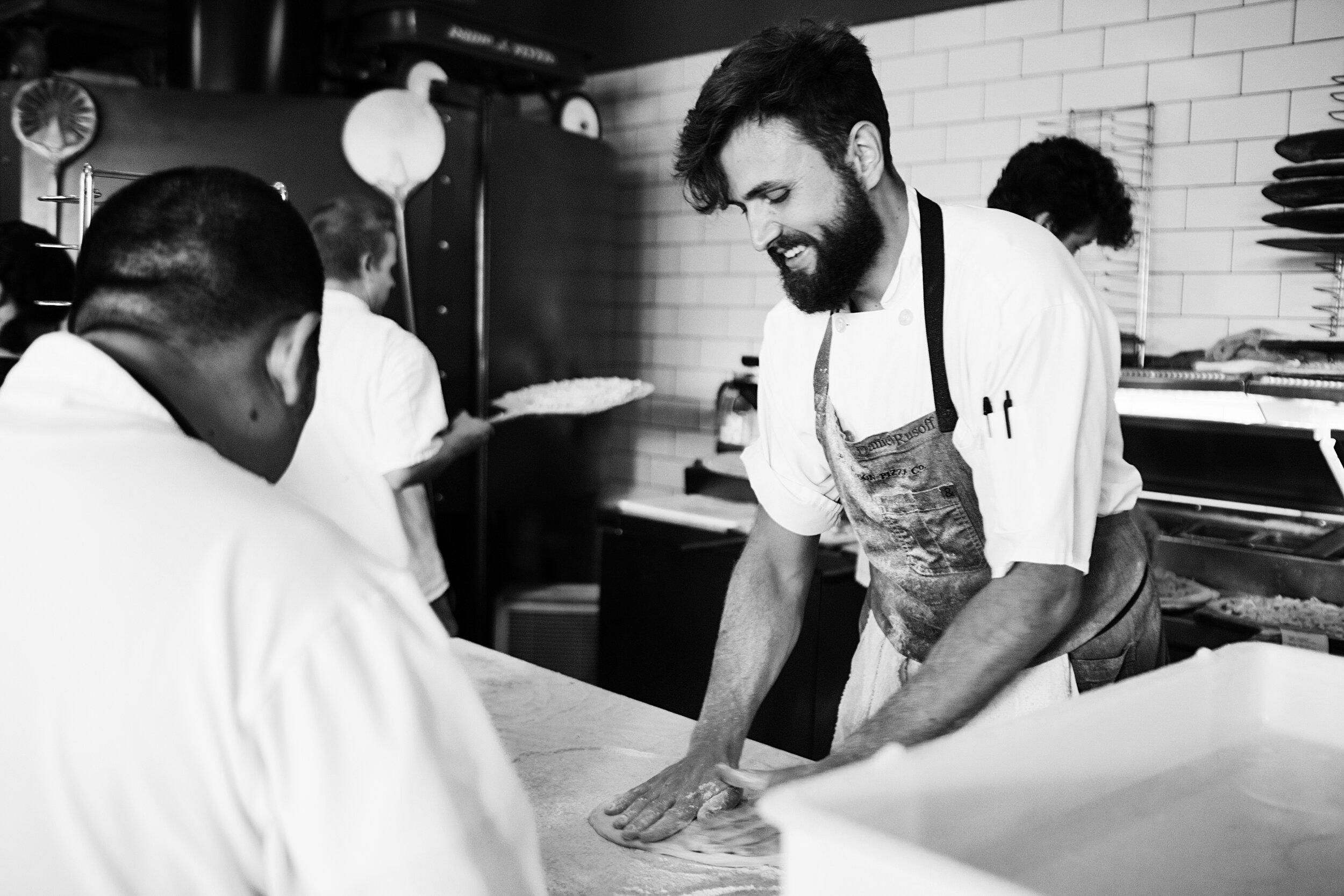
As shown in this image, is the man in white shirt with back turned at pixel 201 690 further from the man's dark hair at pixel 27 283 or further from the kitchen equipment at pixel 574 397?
the kitchen equipment at pixel 574 397

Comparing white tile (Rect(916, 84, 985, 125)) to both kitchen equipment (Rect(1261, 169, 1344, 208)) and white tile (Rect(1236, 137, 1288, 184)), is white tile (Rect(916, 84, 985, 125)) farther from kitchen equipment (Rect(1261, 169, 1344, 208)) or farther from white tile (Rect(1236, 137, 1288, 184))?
kitchen equipment (Rect(1261, 169, 1344, 208))

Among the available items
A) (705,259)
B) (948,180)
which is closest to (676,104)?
(705,259)

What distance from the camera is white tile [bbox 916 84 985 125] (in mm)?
3414

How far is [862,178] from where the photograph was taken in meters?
1.58

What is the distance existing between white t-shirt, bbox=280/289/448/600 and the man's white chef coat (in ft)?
6.65

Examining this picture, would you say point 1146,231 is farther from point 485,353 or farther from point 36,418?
point 36,418

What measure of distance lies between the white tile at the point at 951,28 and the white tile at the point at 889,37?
0.09 ft

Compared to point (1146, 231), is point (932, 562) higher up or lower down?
lower down

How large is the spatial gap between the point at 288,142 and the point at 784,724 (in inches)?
87.3

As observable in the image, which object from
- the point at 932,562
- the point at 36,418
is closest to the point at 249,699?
the point at 36,418

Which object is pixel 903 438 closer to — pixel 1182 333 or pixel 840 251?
pixel 840 251

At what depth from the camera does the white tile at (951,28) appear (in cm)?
340

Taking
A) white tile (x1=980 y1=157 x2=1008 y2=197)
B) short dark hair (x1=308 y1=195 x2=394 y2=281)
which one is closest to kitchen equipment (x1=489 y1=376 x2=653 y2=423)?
short dark hair (x1=308 y1=195 x2=394 y2=281)

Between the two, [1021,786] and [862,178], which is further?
[862,178]
